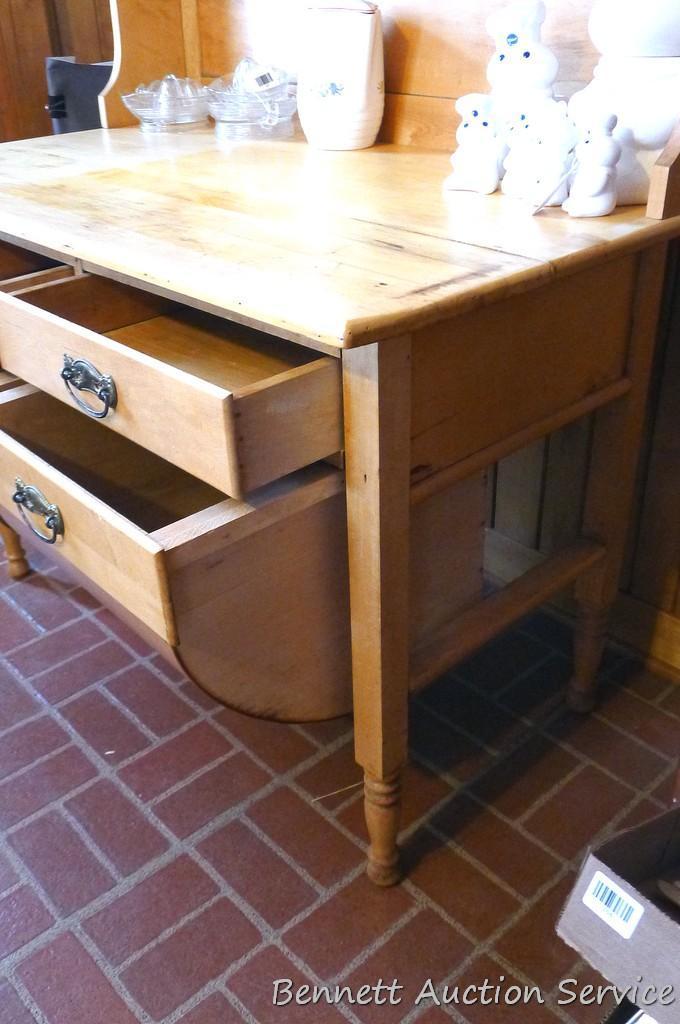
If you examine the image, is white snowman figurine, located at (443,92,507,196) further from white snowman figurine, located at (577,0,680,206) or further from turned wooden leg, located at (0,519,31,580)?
turned wooden leg, located at (0,519,31,580)

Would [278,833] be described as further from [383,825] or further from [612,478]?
[612,478]

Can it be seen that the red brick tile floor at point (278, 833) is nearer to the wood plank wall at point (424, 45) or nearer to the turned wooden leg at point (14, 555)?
the turned wooden leg at point (14, 555)

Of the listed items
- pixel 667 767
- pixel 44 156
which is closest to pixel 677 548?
pixel 667 767

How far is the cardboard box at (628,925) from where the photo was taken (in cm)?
84

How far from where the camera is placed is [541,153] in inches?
44.4

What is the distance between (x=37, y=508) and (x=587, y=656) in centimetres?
94

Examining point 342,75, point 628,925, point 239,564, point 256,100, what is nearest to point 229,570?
point 239,564

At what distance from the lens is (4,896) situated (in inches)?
50.9

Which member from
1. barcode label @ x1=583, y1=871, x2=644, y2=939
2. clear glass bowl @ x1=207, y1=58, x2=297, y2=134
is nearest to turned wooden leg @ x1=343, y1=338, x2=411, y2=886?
barcode label @ x1=583, y1=871, x2=644, y2=939

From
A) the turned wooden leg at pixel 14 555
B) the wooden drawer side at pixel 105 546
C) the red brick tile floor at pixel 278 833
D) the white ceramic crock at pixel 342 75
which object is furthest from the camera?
the turned wooden leg at pixel 14 555

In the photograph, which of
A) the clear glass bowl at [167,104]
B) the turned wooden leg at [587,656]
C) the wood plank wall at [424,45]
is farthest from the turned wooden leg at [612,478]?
the clear glass bowl at [167,104]

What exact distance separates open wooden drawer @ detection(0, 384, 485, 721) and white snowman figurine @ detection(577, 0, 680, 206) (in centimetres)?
50

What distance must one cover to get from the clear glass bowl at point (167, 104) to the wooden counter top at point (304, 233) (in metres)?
0.30

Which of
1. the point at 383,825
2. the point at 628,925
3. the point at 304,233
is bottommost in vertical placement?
the point at 383,825
